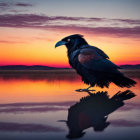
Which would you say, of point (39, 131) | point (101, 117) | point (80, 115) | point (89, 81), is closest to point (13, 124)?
point (39, 131)

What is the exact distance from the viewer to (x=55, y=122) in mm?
3848

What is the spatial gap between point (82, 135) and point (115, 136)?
0.43 metres

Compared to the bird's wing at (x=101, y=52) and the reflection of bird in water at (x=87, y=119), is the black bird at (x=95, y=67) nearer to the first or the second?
the bird's wing at (x=101, y=52)

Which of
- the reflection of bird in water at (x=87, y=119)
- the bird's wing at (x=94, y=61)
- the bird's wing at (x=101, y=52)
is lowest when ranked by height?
the reflection of bird in water at (x=87, y=119)

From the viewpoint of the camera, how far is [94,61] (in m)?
7.81

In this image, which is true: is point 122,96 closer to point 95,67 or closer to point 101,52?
point 95,67

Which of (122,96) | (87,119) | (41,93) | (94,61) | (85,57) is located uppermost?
(85,57)

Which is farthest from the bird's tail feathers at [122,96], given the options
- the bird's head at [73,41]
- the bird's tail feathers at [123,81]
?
the bird's head at [73,41]

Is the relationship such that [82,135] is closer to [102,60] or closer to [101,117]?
[101,117]

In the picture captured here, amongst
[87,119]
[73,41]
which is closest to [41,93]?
[73,41]

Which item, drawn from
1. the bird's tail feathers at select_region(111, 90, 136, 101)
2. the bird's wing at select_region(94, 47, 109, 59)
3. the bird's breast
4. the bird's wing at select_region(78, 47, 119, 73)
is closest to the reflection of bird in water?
the bird's tail feathers at select_region(111, 90, 136, 101)

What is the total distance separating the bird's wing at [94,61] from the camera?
7633mm

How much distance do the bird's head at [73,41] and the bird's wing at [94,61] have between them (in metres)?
0.72

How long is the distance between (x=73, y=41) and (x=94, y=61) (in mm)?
1392
